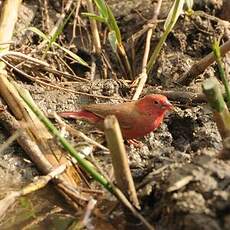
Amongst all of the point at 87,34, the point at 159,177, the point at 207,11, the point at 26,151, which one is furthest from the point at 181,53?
the point at 159,177

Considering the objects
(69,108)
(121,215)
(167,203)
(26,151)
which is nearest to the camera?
(167,203)

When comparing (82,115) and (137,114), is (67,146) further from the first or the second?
(82,115)

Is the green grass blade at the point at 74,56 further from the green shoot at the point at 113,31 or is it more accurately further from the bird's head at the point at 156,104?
the bird's head at the point at 156,104

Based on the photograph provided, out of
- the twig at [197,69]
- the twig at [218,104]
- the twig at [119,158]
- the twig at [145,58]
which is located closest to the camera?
the twig at [119,158]

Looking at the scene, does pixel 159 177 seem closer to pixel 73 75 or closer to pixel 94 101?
pixel 94 101

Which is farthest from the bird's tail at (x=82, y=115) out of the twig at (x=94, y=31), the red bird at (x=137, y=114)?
the twig at (x=94, y=31)

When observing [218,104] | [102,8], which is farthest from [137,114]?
[218,104]

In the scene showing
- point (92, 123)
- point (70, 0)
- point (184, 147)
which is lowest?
point (184, 147)
